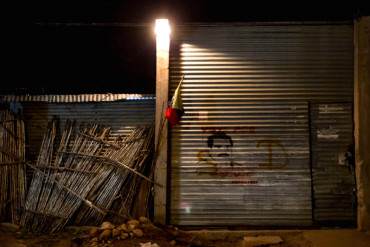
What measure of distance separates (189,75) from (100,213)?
3.61 m

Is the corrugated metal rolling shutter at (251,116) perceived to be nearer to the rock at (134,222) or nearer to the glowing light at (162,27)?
the glowing light at (162,27)

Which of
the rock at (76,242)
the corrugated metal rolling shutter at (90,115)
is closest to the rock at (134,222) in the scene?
the rock at (76,242)

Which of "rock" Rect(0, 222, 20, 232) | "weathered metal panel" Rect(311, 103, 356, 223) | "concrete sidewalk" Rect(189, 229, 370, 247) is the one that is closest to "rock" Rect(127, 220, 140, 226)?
"concrete sidewalk" Rect(189, 229, 370, 247)

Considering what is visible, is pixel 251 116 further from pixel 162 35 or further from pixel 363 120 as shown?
pixel 162 35

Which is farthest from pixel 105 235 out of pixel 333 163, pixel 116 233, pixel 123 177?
pixel 333 163

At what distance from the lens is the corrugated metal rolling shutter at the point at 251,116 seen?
298 inches

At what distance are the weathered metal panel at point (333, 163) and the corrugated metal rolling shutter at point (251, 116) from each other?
20cm

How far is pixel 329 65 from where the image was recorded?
7.69 m

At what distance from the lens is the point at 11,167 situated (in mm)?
8102

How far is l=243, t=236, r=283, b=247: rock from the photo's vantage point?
6703 millimetres

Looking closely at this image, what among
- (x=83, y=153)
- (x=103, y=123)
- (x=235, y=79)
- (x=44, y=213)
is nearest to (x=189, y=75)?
(x=235, y=79)

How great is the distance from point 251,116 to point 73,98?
13.7 ft

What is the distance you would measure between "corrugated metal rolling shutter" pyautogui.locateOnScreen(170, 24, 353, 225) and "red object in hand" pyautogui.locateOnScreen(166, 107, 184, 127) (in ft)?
0.70

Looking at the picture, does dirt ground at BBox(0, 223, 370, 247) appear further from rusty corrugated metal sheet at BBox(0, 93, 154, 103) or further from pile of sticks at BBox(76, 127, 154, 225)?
rusty corrugated metal sheet at BBox(0, 93, 154, 103)
